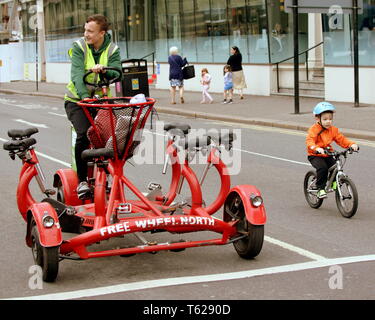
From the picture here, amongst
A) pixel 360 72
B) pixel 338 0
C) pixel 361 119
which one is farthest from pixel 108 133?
pixel 360 72

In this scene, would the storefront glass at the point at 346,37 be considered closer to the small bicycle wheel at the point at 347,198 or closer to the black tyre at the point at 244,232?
the small bicycle wheel at the point at 347,198

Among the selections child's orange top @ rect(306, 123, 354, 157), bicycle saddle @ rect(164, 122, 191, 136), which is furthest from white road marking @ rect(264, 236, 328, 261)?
child's orange top @ rect(306, 123, 354, 157)

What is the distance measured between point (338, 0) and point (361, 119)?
11.1 feet

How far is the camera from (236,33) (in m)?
31.1

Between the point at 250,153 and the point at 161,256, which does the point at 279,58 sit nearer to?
the point at 250,153

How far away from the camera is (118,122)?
6.87 metres

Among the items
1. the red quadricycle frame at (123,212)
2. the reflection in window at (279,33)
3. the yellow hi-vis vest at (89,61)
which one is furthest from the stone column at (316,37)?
the red quadricycle frame at (123,212)

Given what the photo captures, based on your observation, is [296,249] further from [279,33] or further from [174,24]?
[174,24]

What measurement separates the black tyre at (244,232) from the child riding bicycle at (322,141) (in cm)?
249

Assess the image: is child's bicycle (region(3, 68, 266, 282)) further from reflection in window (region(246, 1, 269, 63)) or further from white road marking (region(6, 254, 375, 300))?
reflection in window (region(246, 1, 269, 63))

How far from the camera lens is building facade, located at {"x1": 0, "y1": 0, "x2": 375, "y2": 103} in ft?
80.4

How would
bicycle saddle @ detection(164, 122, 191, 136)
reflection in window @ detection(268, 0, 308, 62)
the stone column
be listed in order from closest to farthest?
bicycle saddle @ detection(164, 122, 191, 136) < the stone column < reflection in window @ detection(268, 0, 308, 62)

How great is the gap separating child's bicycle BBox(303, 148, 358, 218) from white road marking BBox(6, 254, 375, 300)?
1955 millimetres
